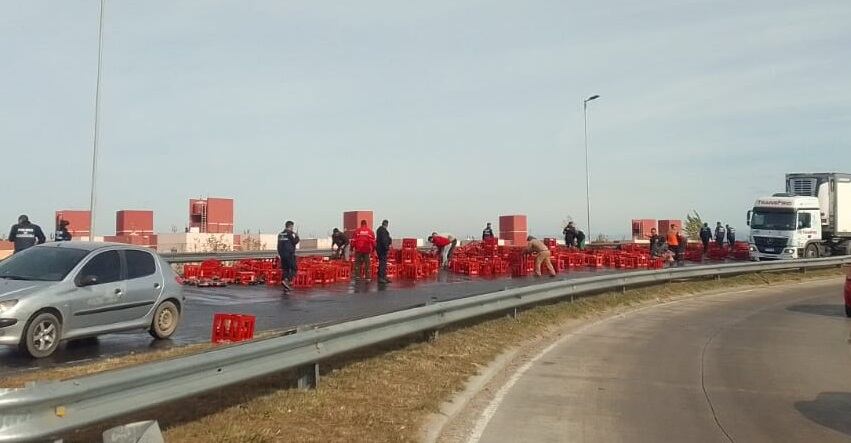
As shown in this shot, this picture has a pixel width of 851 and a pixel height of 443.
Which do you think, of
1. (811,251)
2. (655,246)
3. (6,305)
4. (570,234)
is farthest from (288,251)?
(811,251)

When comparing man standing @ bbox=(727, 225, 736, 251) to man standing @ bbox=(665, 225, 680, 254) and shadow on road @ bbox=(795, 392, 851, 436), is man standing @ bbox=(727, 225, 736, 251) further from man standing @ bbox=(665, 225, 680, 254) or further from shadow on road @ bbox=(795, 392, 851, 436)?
shadow on road @ bbox=(795, 392, 851, 436)

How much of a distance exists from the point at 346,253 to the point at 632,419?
19.4 metres

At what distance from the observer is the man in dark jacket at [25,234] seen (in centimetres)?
1659

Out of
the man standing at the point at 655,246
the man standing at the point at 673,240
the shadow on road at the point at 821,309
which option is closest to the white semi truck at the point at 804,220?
the man standing at the point at 655,246

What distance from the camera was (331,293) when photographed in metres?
17.7

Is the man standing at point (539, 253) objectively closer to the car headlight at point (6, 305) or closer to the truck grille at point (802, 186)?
the car headlight at point (6, 305)

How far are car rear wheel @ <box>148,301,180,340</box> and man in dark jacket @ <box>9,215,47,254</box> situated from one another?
8045 millimetres

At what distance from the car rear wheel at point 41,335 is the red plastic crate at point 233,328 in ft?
6.40

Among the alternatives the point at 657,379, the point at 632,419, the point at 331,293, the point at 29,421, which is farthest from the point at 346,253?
the point at 29,421

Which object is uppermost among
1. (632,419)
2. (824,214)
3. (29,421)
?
(824,214)

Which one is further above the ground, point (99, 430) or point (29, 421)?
point (29, 421)

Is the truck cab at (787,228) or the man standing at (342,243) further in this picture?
the truck cab at (787,228)

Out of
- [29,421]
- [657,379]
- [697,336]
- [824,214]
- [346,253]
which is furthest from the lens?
[824,214]

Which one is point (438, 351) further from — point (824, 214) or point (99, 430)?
point (824, 214)
